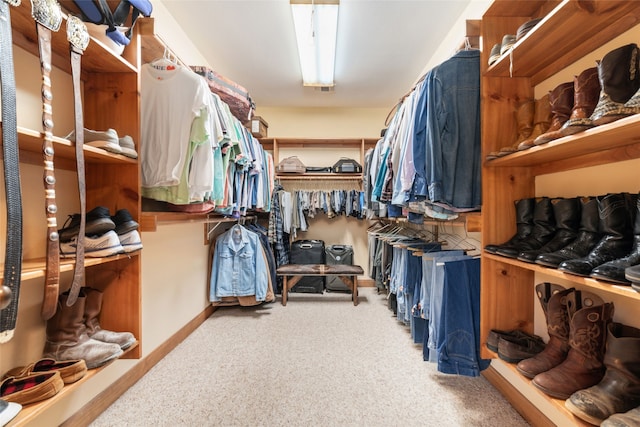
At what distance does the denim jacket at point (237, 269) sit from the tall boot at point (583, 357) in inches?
95.3

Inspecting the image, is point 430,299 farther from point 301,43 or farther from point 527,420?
point 301,43

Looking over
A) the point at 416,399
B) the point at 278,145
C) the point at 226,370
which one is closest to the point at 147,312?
the point at 226,370

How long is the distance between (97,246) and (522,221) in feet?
5.85

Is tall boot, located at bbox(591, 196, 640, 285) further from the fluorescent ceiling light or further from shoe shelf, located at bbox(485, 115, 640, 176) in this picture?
the fluorescent ceiling light

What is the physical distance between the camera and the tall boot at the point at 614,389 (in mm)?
750

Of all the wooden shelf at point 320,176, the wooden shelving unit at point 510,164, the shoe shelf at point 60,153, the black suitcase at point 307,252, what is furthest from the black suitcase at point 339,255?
the shoe shelf at point 60,153

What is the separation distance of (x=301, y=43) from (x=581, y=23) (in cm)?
197

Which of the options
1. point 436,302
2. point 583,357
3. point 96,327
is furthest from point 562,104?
point 96,327

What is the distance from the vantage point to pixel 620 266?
0.74 m

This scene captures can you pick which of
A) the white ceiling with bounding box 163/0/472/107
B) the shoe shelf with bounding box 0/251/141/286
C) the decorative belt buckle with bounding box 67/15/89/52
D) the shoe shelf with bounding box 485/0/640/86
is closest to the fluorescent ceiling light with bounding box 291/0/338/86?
the white ceiling with bounding box 163/0/472/107

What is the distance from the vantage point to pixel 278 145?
13.4 feet

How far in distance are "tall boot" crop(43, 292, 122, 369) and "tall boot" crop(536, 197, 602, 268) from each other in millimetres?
1674

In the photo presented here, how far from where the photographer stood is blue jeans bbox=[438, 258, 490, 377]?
1426 mm

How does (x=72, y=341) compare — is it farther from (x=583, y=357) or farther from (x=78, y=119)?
(x=583, y=357)
